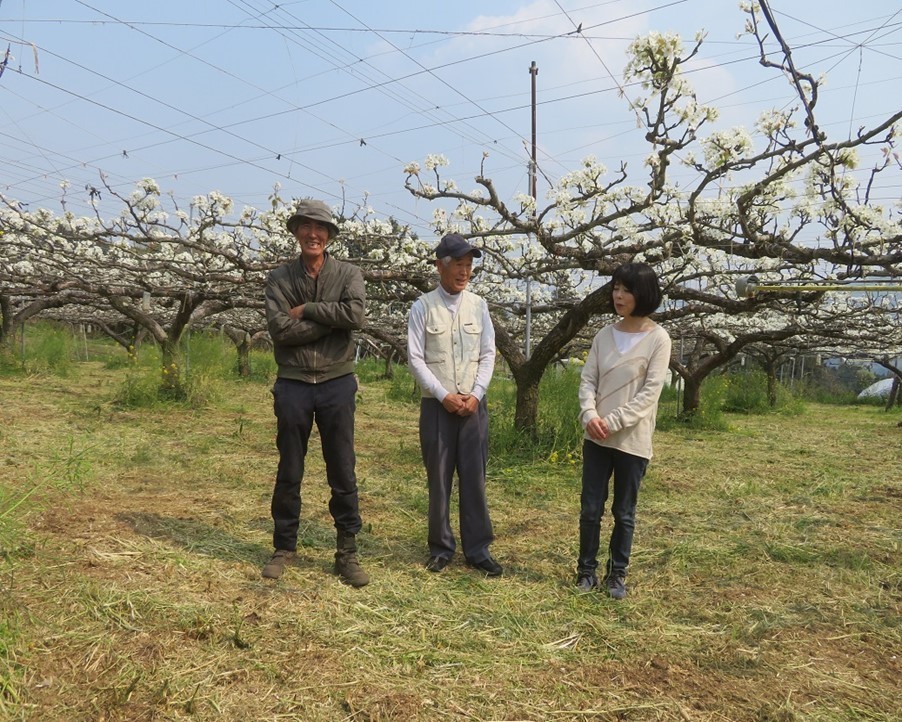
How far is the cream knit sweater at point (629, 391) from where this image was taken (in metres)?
2.99

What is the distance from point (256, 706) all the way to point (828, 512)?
447 centimetres

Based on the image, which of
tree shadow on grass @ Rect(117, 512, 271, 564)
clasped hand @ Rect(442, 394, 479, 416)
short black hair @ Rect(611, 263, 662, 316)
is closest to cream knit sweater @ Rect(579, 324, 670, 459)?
short black hair @ Rect(611, 263, 662, 316)

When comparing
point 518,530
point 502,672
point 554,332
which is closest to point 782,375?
point 554,332

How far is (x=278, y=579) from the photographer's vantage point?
10.0 feet

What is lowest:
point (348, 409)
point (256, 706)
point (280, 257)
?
point (256, 706)

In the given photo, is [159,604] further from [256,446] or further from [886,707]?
[256,446]

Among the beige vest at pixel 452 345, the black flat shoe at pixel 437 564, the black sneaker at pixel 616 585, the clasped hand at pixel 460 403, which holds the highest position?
the beige vest at pixel 452 345

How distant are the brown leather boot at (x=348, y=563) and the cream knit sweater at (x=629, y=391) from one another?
117 cm

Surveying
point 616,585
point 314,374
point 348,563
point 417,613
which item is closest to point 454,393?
point 314,374

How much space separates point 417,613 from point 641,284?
165 cm

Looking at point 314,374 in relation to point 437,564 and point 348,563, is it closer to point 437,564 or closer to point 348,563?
point 348,563

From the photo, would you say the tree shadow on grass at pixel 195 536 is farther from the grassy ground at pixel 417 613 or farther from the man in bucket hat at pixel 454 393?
the man in bucket hat at pixel 454 393

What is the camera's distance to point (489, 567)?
3334 mm

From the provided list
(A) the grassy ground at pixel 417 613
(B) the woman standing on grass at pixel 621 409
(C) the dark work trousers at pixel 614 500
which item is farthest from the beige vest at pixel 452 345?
(A) the grassy ground at pixel 417 613
